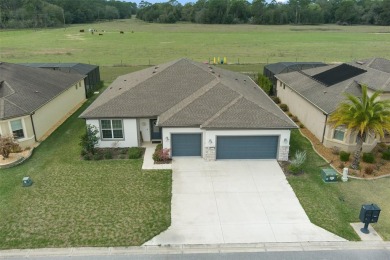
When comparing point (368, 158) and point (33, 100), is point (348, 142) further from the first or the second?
point (33, 100)

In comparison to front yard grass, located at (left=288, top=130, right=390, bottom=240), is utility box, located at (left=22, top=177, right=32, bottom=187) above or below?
above

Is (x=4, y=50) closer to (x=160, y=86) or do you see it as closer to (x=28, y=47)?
(x=28, y=47)

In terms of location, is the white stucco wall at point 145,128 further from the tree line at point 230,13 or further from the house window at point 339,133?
the tree line at point 230,13

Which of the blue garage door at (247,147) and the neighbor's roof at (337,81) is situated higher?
the neighbor's roof at (337,81)

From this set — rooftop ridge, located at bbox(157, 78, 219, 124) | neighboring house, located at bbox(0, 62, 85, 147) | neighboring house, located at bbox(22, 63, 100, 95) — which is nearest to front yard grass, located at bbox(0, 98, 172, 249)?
neighboring house, located at bbox(0, 62, 85, 147)

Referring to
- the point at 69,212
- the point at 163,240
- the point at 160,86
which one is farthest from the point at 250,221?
the point at 160,86

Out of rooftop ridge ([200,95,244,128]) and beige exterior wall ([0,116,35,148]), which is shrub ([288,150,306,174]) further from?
beige exterior wall ([0,116,35,148])

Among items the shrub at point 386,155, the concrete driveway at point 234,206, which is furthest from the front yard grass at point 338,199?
the shrub at point 386,155
